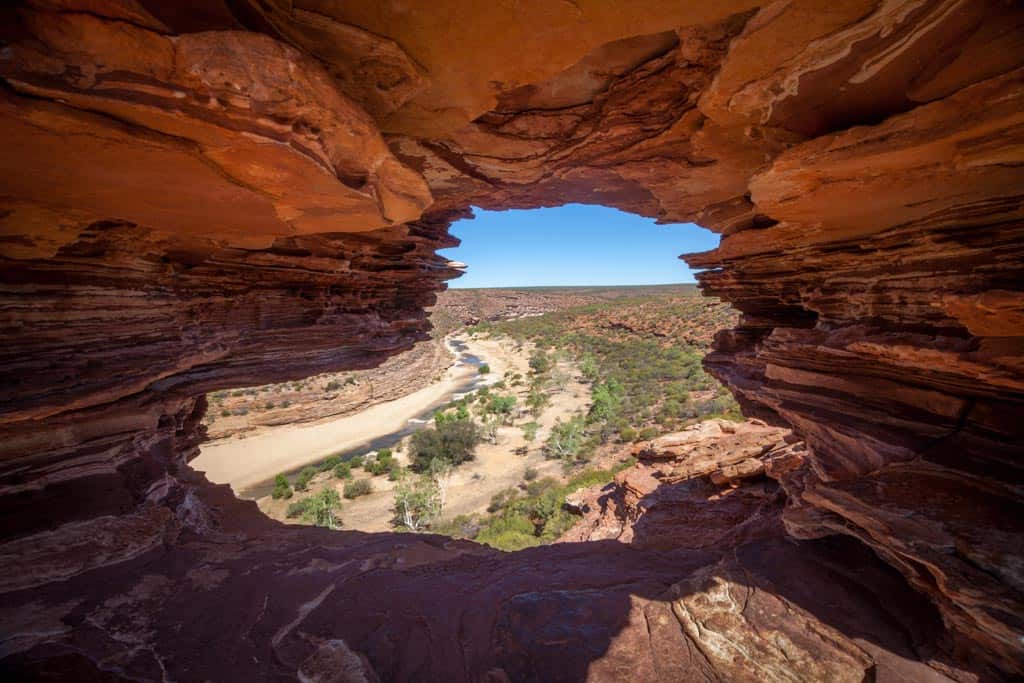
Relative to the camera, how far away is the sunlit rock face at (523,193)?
230cm

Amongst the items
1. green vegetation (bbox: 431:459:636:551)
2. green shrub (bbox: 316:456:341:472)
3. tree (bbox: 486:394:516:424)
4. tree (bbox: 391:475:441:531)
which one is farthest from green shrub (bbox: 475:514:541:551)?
tree (bbox: 486:394:516:424)

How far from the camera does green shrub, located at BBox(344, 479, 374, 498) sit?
1558 cm

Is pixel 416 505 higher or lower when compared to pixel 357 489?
higher

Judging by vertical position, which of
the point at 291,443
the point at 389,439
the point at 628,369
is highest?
the point at 628,369

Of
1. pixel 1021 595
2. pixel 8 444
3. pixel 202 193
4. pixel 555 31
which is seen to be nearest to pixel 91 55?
pixel 202 193

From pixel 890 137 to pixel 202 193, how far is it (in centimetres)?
506

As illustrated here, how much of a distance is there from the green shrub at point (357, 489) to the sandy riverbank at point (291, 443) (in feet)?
13.7

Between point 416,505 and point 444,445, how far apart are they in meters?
5.15

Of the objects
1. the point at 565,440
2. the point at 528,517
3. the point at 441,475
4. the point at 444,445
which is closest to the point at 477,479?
the point at 441,475

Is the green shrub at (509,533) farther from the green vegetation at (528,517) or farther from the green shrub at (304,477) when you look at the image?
the green shrub at (304,477)

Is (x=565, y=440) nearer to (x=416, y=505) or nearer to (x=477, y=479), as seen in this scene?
(x=477, y=479)

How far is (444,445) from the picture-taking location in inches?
742

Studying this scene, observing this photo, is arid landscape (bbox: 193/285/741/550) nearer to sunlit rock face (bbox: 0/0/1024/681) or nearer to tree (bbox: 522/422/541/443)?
tree (bbox: 522/422/541/443)

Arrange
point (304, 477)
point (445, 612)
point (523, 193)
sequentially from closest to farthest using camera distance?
point (445, 612) < point (523, 193) < point (304, 477)
